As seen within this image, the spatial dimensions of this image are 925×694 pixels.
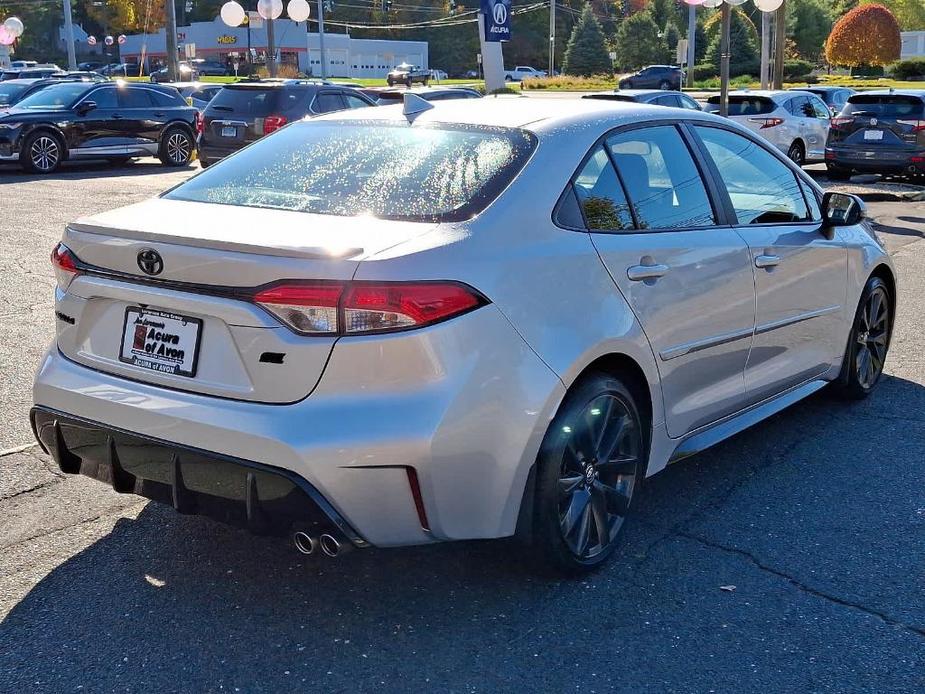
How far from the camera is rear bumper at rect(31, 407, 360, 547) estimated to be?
10.4ft

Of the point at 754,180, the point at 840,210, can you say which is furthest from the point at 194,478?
the point at 840,210

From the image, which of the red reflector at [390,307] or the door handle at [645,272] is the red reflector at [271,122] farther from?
the red reflector at [390,307]

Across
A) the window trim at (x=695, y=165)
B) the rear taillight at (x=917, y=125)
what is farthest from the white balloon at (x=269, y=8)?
the window trim at (x=695, y=165)

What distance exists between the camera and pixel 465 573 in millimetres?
3830

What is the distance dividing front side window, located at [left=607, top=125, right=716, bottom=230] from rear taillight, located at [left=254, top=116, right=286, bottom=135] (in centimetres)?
1270

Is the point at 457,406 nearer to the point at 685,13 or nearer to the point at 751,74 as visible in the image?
the point at 751,74

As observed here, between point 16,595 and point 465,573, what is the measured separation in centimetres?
151

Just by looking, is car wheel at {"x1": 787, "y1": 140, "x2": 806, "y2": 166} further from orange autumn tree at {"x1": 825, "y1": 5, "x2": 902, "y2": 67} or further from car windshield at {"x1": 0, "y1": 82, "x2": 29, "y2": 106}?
orange autumn tree at {"x1": 825, "y1": 5, "x2": 902, "y2": 67}

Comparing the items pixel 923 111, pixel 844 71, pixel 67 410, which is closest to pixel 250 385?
pixel 67 410

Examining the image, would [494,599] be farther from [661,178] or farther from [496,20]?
[496,20]

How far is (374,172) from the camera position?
3.87 meters

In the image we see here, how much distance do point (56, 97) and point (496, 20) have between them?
1906cm

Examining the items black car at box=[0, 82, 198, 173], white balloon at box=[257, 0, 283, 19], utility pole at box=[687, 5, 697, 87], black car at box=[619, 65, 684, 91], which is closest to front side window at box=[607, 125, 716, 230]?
black car at box=[0, 82, 198, 173]

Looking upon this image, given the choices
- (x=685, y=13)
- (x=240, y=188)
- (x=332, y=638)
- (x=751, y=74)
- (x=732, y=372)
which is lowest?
(x=332, y=638)
